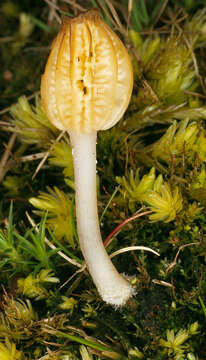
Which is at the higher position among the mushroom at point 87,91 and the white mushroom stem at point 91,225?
the mushroom at point 87,91

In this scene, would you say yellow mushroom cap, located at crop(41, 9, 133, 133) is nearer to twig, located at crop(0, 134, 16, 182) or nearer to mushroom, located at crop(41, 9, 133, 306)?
mushroom, located at crop(41, 9, 133, 306)

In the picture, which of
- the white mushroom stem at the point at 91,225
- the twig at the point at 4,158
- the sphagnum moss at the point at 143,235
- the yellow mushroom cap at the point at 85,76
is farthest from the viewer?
the twig at the point at 4,158

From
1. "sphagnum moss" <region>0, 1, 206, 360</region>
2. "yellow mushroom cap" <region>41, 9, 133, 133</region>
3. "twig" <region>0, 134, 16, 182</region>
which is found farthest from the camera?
"twig" <region>0, 134, 16, 182</region>

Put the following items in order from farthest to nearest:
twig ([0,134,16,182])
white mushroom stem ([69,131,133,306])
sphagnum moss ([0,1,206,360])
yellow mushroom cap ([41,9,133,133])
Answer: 1. twig ([0,134,16,182])
2. sphagnum moss ([0,1,206,360])
3. white mushroom stem ([69,131,133,306])
4. yellow mushroom cap ([41,9,133,133])

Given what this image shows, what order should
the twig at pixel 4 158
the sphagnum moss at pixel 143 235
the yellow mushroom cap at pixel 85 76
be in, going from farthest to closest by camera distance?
the twig at pixel 4 158
the sphagnum moss at pixel 143 235
the yellow mushroom cap at pixel 85 76

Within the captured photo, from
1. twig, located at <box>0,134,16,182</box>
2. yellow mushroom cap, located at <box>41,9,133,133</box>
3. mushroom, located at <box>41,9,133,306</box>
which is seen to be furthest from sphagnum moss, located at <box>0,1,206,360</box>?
yellow mushroom cap, located at <box>41,9,133,133</box>

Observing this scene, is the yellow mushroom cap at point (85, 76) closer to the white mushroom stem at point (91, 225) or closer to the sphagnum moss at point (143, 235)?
the white mushroom stem at point (91, 225)

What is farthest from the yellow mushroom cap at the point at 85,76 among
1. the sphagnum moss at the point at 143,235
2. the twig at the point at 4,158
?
the twig at the point at 4,158

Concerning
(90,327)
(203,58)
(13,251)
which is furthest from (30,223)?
(203,58)

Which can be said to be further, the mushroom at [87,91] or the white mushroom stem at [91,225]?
the white mushroom stem at [91,225]
